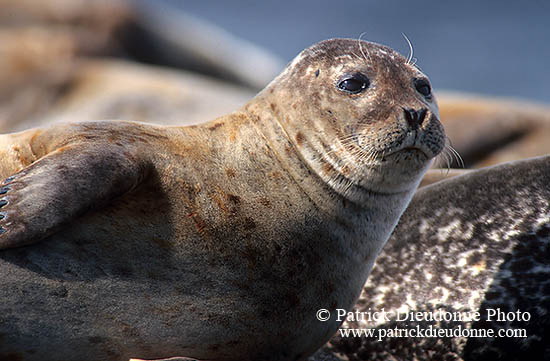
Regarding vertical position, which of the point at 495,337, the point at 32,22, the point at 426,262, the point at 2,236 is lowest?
the point at 2,236

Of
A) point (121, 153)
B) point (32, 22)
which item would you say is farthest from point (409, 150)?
point (32, 22)

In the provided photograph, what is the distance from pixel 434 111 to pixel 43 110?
6167mm

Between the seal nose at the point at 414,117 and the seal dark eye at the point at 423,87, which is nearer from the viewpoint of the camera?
the seal nose at the point at 414,117

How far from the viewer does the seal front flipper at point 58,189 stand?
231 cm

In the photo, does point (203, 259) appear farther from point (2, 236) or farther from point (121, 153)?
point (2, 236)

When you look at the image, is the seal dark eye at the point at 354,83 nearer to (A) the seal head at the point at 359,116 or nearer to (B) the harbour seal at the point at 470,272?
(A) the seal head at the point at 359,116

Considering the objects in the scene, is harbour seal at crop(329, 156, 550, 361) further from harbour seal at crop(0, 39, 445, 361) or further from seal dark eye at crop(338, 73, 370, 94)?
seal dark eye at crop(338, 73, 370, 94)

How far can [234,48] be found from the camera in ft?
47.6

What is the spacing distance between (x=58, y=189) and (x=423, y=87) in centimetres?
157

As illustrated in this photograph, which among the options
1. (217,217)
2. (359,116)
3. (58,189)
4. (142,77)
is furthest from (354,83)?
(142,77)

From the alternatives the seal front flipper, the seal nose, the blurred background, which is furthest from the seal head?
the seal front flipper

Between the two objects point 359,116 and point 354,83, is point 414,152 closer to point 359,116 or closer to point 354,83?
point 359,116

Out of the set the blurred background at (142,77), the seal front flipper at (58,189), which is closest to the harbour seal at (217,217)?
the seal front flipper at (58,189)

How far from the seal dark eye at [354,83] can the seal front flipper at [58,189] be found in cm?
93
